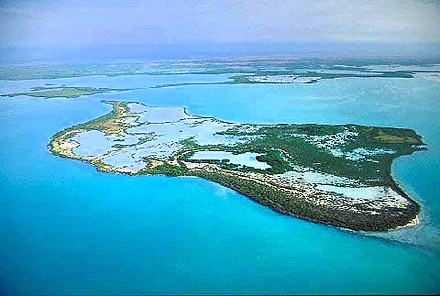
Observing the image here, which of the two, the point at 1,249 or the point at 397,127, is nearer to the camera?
the point at 1,249

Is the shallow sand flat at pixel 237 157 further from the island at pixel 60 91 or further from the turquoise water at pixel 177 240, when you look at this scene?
the island at pixel 60 91

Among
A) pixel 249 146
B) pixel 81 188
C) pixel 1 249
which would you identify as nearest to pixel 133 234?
pixel 1 249

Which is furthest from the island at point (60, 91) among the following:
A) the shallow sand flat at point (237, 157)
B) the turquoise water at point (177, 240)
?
the shallow sand flat at point (237, 157)

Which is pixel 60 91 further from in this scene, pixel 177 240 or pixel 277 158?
pixel 177 240

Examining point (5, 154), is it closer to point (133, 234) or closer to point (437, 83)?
point (133, 234)

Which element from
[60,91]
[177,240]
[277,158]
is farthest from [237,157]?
[60,91]
